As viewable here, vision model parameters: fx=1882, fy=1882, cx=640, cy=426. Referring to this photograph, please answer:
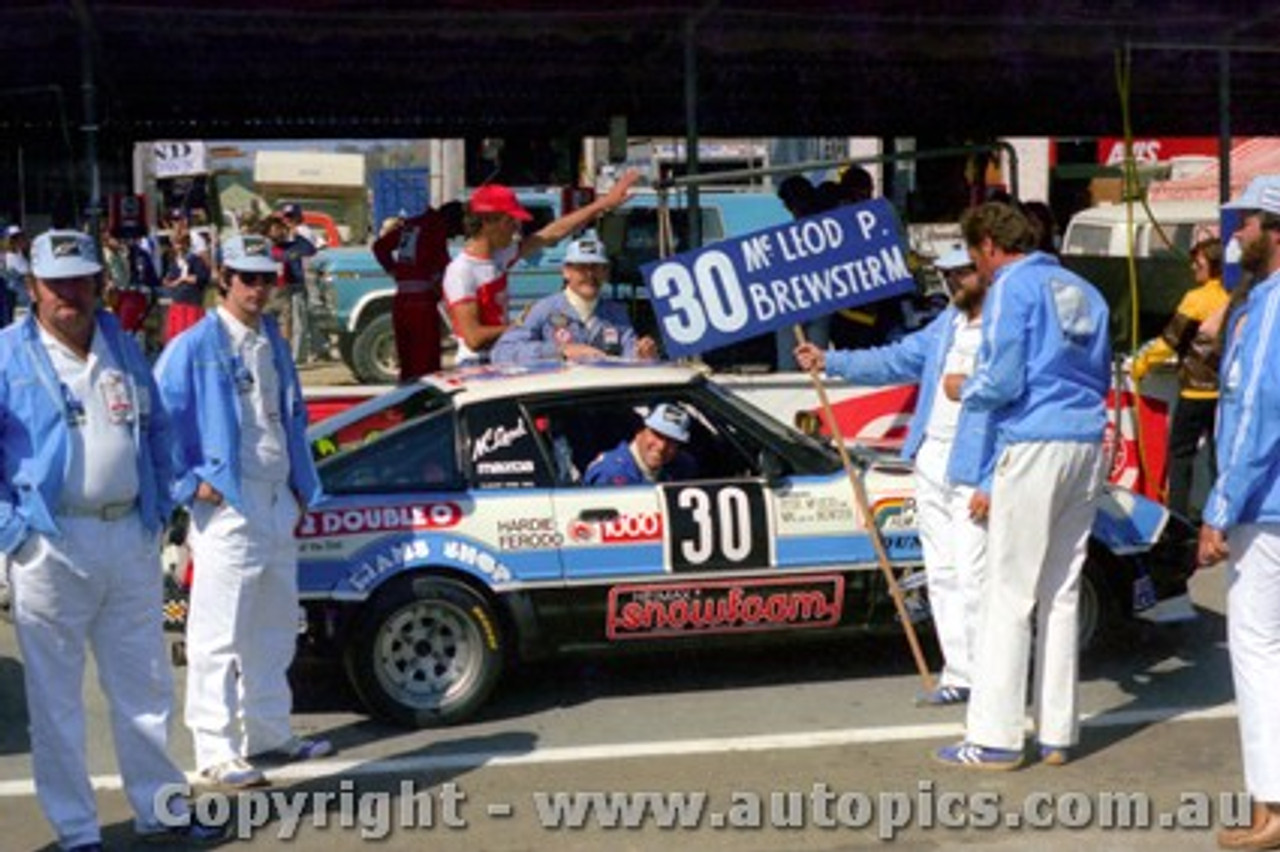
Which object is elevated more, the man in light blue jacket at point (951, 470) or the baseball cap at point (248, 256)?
the baseball cap at point (248, 256)

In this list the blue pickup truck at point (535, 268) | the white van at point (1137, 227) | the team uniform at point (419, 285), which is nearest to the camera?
the team uniform at point (419, 285)

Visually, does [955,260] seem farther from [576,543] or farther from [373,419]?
[373,419]

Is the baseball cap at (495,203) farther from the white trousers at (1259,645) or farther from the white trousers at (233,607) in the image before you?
Answer: the white trousers at (1259,645)

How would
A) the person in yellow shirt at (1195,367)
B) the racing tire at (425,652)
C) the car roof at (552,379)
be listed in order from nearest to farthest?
the racing tire at (425,652)
the car roof at (552,379)
the person in yellow shirt at (1195,367)

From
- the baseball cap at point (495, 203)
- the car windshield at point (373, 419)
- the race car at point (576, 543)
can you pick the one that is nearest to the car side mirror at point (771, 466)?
the race car at point (576, 543)

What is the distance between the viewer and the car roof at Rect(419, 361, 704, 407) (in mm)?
7516

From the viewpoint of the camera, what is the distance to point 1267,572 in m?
5.50

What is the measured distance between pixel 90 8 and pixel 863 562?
17.4ft

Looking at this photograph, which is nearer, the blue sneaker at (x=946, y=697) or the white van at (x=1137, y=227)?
the blue sneaker at (x=946, y=697)

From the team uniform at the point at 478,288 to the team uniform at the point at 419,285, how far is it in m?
1.27

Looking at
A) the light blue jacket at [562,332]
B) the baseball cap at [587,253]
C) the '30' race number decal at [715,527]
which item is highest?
the baseball cap at [587,253]

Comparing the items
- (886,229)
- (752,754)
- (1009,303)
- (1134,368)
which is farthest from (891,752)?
(1134,368)

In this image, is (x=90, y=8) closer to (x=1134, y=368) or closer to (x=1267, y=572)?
(x=1134, y=368)

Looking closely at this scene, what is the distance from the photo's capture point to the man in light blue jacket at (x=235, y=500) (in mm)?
6398
